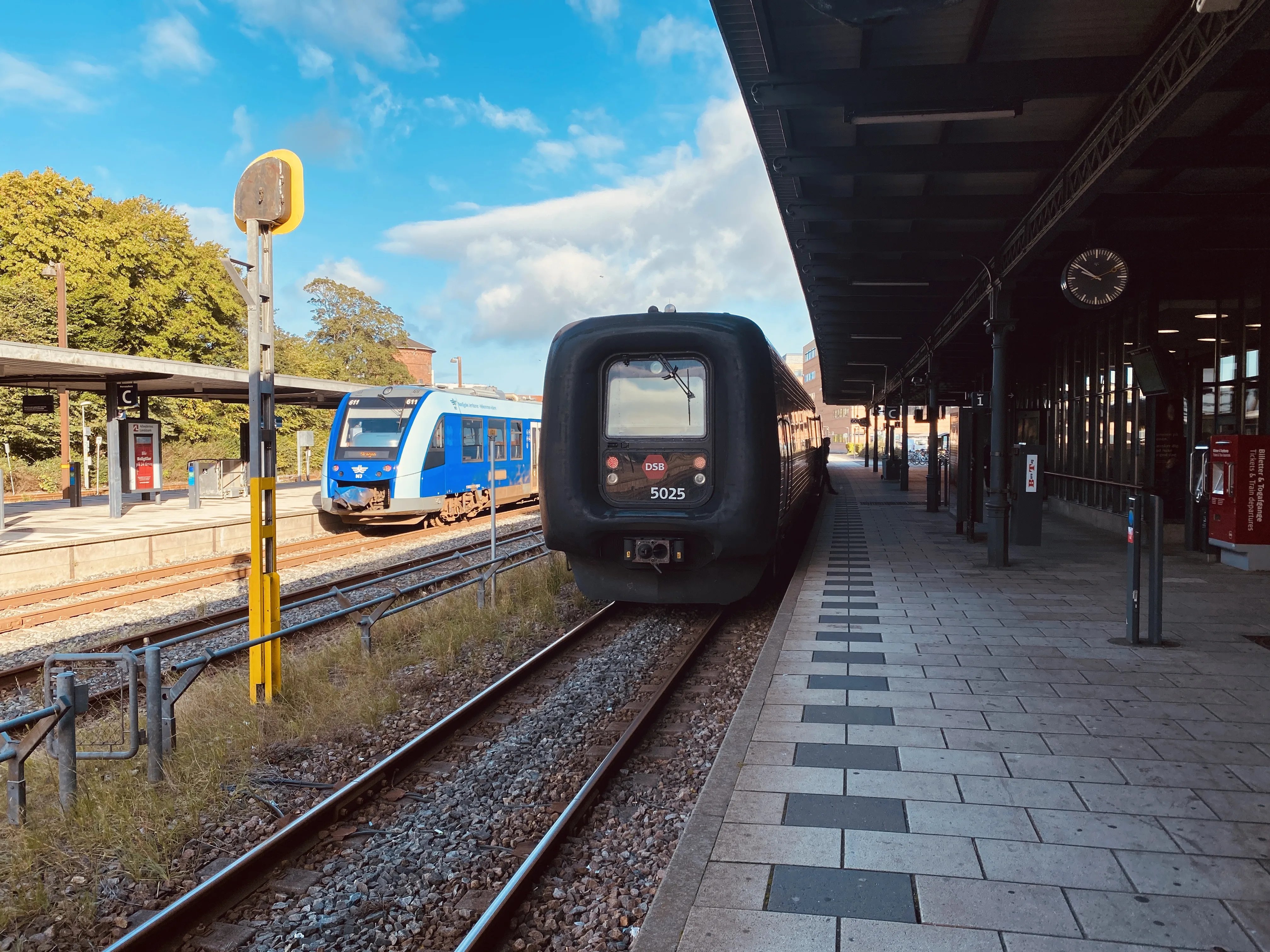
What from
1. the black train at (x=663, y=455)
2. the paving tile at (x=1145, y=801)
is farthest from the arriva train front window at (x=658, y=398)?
the paving tile at (x=1145, y=801)

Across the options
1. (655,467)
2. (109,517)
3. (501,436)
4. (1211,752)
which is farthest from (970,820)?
(109,517)

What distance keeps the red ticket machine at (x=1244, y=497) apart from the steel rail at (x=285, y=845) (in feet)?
29.8

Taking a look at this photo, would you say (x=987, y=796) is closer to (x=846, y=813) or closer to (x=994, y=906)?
(x=846, y=813)

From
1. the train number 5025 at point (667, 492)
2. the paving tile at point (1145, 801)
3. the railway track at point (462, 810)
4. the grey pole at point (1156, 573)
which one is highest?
the train number 5025 at point (667, 492)

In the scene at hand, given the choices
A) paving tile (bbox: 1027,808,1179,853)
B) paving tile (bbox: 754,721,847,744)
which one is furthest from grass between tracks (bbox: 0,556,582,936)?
paving tile (bbox: 1027,808,1179,853)

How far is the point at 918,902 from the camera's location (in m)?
3.15

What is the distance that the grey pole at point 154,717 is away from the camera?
15.8ft

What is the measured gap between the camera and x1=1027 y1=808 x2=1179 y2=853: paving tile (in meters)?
3.57

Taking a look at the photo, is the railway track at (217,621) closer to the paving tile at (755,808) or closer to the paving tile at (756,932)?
the paving tile at (755,808)

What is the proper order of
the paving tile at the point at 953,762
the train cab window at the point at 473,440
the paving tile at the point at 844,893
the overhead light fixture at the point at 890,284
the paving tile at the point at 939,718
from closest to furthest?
the paving tile at the point at 844,893
the paving tile at the point at 953,762
the paving tile at the point at 939,718
the overhead light fixture at the point at 890,284
the train cab window at the point at 473,440

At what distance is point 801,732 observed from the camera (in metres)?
4.99

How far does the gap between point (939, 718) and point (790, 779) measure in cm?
135

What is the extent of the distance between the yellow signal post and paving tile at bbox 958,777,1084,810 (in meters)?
4.48

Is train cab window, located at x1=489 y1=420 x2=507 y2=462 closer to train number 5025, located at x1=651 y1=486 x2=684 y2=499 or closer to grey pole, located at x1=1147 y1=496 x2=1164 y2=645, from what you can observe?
train number 5025, located at x1=651 y1=486 x2=684 y2=499
